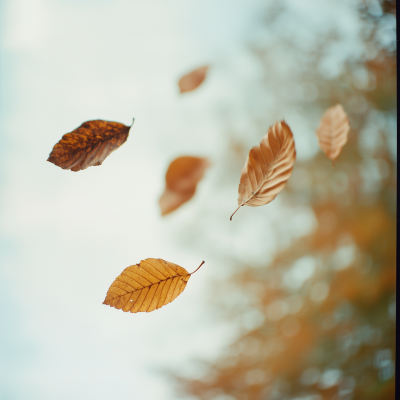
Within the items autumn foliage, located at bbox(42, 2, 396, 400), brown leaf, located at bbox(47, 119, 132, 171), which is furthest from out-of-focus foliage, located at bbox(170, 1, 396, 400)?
brown leaf, located at bbox(47, 119, 132, 171)

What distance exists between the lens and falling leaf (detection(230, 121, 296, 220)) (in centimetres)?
19

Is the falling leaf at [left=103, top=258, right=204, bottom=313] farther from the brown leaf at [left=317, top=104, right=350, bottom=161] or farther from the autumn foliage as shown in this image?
the brown leaf at [left=317, top=104, right=350, bottom=161]

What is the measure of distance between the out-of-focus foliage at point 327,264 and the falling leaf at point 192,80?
2.2 inches

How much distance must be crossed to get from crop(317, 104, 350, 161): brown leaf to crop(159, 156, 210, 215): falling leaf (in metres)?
0.11

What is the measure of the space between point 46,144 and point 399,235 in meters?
0.32

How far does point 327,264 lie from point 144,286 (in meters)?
0.17

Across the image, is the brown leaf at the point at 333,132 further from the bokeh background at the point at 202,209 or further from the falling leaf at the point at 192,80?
the falling leaf at the point at 192,80

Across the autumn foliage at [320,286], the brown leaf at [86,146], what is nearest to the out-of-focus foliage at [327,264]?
the autumn foliage at [320,286]

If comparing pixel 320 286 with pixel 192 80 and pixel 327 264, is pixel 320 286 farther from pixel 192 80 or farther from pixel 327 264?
pixel 192 80

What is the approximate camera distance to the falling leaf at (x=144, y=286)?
0.64 ft

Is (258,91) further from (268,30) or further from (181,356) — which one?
(181,356)

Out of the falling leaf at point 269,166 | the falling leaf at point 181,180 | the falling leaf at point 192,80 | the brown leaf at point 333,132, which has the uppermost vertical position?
the falling leaf at point 192,80

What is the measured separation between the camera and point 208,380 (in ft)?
0.78

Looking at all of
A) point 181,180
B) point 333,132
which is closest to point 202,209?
point 181,180
